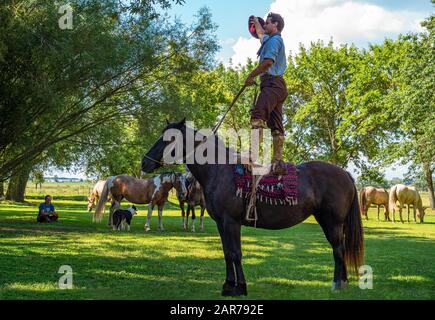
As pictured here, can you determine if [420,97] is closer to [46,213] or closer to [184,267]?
[46,213]

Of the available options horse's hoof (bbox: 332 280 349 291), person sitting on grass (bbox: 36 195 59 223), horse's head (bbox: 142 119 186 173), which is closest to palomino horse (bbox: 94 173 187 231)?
person sitting on grass (bbox: 36 195 59 223)

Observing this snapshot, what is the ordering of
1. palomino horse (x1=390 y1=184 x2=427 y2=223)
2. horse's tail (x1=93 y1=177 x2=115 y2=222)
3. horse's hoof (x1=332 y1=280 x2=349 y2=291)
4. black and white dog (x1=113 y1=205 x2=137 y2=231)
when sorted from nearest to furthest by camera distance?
horse's hoof (x1=332 y1=280 x2=349 y2=291) < black and white dog (x1=113 y1=205 x2=137 y2=231) < horse's tail (x1=93 y1=177 x2=115 y2=222) < palomino horse (x1=390 y1=184 x2=427 y2=223)

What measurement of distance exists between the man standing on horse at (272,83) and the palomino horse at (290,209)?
622mm

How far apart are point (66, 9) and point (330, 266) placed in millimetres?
11489

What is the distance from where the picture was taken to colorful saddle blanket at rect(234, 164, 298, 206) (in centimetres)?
728

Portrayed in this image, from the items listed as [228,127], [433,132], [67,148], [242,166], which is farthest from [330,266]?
[228,127]

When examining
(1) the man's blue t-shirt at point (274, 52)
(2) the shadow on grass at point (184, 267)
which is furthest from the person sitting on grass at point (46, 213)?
(1) the man's blue t-shirt at point (274, 52)

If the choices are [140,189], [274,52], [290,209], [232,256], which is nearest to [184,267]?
[232,256]

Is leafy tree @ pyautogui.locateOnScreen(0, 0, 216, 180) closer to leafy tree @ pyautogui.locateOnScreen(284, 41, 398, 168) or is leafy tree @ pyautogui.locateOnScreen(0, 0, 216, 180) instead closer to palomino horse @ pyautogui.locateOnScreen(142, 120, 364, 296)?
palomino horse @ pyautogui.locateOnScreen(142, 120, 364, 296)

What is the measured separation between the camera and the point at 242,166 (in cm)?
738

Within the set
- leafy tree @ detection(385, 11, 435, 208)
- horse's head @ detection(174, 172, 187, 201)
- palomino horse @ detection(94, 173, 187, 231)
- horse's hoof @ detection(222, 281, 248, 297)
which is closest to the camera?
horse's hoof @ detection(222, 281, 248, 297)

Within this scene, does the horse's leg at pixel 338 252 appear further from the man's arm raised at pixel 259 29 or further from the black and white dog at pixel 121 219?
the black and white dog at pixel 121 219

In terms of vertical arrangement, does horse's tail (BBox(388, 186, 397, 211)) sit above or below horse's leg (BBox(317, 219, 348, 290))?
above
